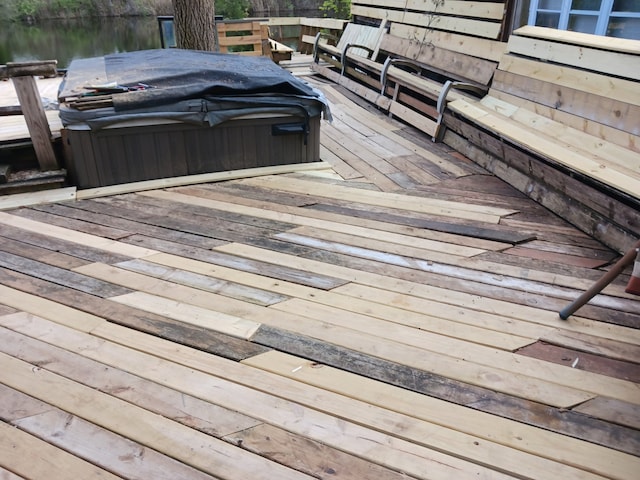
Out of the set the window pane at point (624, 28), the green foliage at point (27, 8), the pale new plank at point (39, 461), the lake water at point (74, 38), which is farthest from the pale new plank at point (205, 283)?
the green foliage at point (27, 8)

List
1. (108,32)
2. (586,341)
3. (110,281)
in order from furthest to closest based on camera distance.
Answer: (108,32)
(110,281)
(586,341)

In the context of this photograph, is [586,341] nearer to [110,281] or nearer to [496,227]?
[496,227]

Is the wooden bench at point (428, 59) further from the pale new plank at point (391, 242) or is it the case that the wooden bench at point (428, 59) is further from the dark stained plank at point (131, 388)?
the dark stained plank at point (131, 388)

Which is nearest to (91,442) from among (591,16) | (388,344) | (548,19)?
(388,344)

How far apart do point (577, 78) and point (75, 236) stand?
3490mm

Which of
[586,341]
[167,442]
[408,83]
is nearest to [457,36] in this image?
[408,83]

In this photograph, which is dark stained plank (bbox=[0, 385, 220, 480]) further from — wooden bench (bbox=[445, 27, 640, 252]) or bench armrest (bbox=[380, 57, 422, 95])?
bench armrest (bbox=[380, 57, 422, 95])

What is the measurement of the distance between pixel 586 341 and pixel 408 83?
150 inches

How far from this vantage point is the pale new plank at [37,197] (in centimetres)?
323

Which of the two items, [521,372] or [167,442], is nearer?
[167,442]

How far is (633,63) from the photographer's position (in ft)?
9.64

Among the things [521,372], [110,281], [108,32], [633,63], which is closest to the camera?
[521,372]

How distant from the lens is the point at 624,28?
343 cm

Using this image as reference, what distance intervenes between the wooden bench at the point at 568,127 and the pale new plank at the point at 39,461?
2.66 metres
